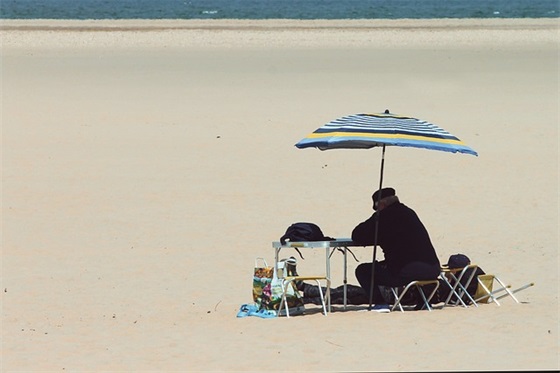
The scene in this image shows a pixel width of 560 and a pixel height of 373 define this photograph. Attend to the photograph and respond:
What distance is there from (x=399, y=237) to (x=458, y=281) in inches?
26.0

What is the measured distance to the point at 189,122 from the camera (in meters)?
20.2

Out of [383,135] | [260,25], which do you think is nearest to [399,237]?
[383,135]

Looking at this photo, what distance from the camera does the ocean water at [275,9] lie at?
48406mm

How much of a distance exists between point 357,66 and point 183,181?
12.3 m

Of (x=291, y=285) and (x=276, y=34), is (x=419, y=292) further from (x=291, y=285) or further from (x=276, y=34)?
(x=276, y=34)

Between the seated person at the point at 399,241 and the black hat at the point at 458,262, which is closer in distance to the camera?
the seated person at the point at 399,241

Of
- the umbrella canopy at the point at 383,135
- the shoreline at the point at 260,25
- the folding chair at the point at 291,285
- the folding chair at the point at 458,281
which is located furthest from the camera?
the shoreline at the point at 260,25

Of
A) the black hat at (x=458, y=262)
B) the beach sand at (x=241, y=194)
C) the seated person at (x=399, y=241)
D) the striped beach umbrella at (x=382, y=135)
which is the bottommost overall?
the beach sand at (x=241, y=194)

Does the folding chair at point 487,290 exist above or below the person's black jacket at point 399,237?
below

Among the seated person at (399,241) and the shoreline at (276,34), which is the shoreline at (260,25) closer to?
the shoreline at (276,34)

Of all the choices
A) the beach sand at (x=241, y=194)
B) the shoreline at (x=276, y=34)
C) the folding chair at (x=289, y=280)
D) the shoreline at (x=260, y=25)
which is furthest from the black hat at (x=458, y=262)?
the shoreline at (x=260, y=25)

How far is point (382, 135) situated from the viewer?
353 inches

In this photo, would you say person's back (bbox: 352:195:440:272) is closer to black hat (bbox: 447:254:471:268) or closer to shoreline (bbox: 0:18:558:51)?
black hat (bbox: 447:254:471:268)

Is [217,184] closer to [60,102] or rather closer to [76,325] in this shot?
[76,325]
